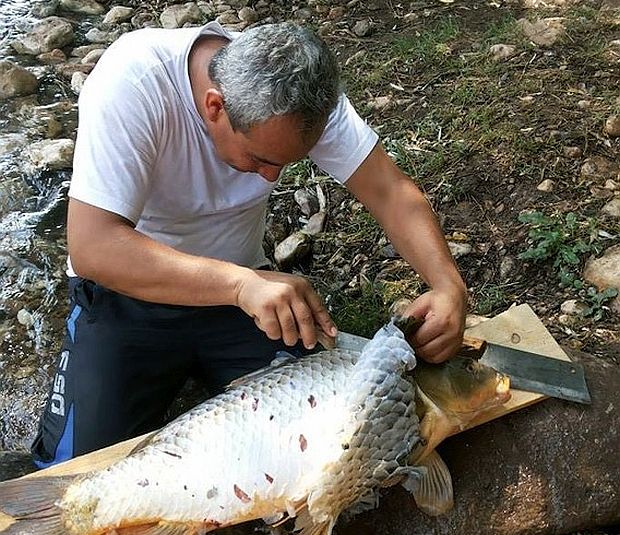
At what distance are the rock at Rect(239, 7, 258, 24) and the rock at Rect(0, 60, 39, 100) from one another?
1559mm

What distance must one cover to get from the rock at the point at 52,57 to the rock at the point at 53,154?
4.45ft

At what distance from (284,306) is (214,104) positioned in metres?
0.60

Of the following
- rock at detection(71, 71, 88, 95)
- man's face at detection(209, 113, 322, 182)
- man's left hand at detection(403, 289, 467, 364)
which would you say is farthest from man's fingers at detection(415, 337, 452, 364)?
rock at detection(71, 71, 88, 95)

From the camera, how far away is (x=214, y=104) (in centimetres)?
230

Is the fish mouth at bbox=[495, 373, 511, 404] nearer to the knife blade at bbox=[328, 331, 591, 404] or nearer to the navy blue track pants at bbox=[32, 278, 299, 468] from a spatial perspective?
the knife blade at bbox=[328, 331, 591, 404]

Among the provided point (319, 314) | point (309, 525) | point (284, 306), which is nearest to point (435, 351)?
point (319, 314)

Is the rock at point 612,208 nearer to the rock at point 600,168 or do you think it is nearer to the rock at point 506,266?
the rock at point 600,168

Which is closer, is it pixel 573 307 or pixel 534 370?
pixel 534 370

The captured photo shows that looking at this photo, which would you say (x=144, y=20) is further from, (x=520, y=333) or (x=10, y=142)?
(x=520, y=333)

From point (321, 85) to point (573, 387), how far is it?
A: 1070 mm

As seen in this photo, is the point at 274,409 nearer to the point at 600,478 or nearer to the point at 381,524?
Answer: the point at 381,524

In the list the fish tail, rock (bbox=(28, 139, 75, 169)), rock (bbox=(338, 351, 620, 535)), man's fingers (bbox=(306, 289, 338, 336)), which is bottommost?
rock (bbox=(28, 139, 75, 169))

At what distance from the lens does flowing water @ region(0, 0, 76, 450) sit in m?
3.47

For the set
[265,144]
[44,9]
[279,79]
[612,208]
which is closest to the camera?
[279,79]
